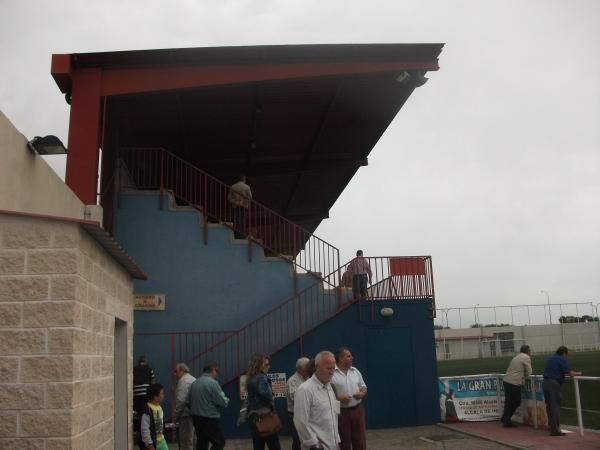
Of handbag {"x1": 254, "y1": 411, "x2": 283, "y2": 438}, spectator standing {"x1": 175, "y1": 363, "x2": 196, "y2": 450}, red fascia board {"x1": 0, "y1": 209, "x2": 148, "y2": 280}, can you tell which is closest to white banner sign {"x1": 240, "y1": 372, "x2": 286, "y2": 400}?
spectator standing {"x1": 175, "y1": 363, "x2": 196, "y2": 450}

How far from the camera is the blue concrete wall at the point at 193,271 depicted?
14.9 m

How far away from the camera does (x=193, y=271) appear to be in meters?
15.1

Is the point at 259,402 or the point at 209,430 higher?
the point at 259,402

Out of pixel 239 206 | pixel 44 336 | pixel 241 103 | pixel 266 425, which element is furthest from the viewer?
pixel 239 206

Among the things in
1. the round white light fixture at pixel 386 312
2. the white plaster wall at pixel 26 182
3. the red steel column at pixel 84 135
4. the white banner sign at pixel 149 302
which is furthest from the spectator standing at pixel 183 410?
the round white light fixture at pixel 386 312

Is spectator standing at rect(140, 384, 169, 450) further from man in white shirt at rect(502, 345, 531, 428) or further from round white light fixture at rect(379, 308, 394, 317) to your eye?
man in white shirt at rect(502, 345, 531, 428)

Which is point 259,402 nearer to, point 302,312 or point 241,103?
point 302,312

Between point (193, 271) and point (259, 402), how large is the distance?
678 cm

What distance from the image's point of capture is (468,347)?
6003 cm

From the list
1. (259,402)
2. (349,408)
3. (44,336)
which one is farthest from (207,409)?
(44,336)

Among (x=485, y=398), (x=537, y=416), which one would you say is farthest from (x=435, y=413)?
(x=537, y=416)

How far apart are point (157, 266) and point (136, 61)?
4459mm

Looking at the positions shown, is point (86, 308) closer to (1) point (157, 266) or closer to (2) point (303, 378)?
(2) point (303, 378)

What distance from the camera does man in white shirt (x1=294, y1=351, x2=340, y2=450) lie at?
18.8 feet
